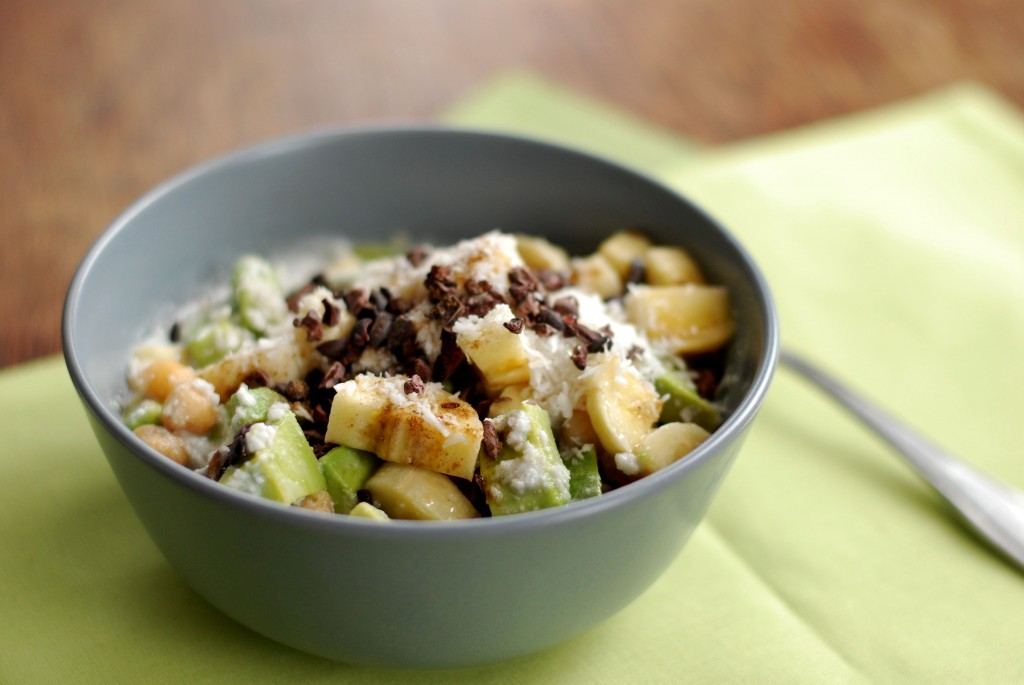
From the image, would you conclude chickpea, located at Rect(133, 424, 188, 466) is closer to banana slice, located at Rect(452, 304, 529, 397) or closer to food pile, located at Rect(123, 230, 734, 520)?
food pile, located at Rect(123, 230, 734, 520)

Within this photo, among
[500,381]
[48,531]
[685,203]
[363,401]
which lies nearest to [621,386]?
[500,381]

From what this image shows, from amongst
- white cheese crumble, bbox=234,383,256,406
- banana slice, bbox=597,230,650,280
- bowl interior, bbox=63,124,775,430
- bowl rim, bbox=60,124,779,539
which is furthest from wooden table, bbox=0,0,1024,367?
white cheese crumble, bbox=234,383,256,406

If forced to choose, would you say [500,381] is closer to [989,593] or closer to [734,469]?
[734,469]

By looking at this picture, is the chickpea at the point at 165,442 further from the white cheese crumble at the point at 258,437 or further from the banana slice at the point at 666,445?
the banana slice at the point at 666,445

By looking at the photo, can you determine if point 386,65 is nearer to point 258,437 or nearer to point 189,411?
point 189,411

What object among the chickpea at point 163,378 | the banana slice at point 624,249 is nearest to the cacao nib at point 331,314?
the chickpea at point 163,378

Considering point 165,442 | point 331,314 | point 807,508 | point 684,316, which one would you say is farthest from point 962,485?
point 165,442
